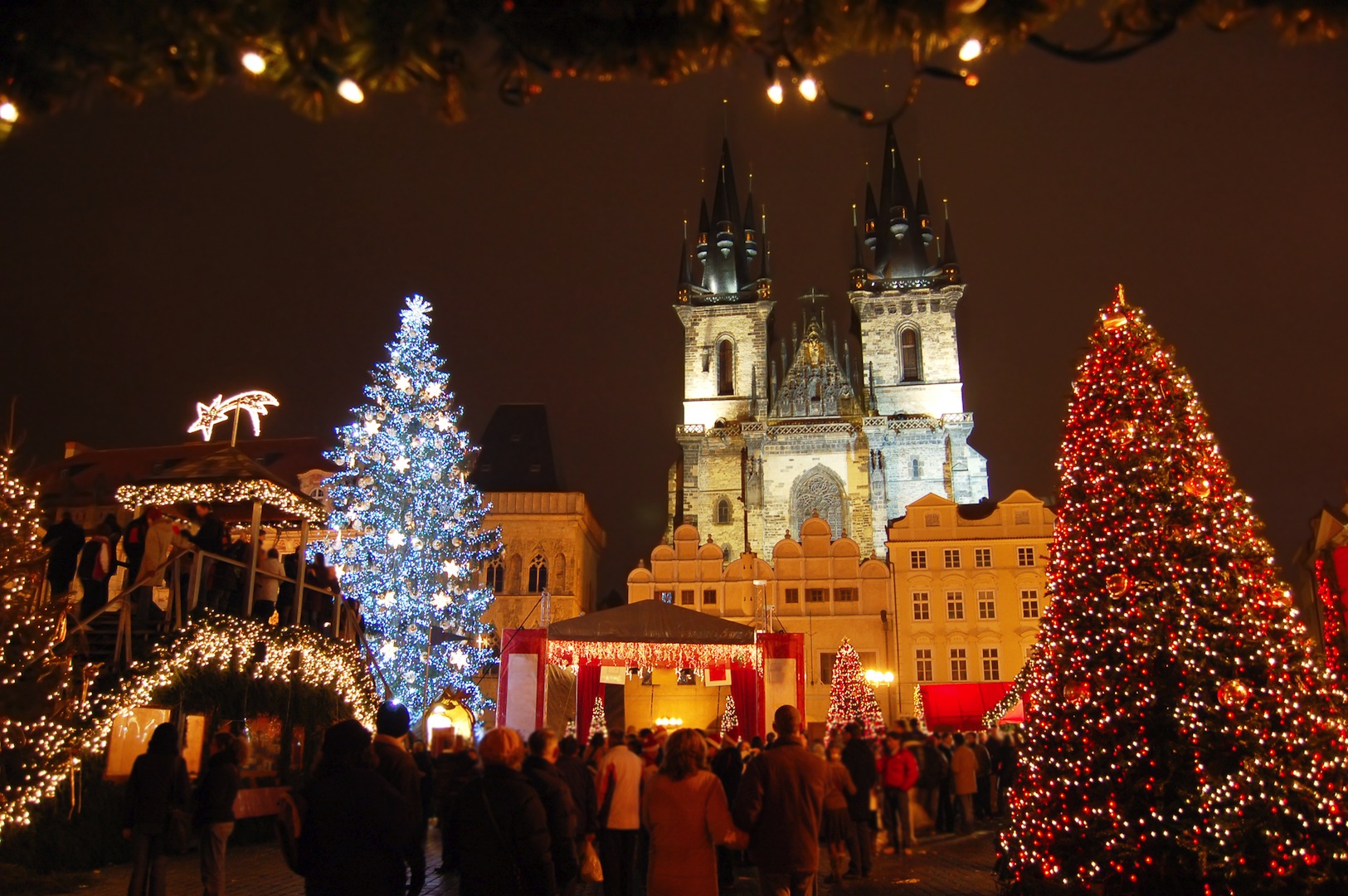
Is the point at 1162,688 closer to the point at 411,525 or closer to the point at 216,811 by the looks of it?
the point at 216,811

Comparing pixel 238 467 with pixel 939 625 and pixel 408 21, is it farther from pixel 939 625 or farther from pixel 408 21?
pixel 939 625

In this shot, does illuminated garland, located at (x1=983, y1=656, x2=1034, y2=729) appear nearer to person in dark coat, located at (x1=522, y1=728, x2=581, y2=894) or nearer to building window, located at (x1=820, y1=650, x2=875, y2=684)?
person in dark coat, located at (x1=522, y1=728, x2=581, y2=894)

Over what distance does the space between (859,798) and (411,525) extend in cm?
1425

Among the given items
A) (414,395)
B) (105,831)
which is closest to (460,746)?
(105,831)

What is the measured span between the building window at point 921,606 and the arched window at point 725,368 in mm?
17688

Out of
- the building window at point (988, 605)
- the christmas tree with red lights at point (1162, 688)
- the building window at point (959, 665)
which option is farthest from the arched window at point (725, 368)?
the christmas tree with red lights at point (1162, 688)

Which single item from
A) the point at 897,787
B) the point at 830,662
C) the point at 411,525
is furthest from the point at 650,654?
the point at 830,662

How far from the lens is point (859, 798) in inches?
401

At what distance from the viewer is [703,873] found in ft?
17.1

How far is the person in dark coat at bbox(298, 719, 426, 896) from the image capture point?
4.17 m

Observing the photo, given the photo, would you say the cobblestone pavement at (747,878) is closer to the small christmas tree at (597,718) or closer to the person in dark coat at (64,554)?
the person in dark coat at (64,554)

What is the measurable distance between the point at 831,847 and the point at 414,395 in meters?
15.6

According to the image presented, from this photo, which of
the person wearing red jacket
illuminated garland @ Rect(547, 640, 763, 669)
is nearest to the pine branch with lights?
the person wearing red jacket

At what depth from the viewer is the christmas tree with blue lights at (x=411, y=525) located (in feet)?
71.6
